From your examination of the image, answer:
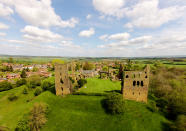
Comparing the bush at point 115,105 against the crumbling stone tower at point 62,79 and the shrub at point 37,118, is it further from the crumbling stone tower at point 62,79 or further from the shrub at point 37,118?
the shrub at point 37,118

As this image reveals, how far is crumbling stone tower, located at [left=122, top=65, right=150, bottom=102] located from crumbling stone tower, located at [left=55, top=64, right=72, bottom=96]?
19713mm

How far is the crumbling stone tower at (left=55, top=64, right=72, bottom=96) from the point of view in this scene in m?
28.9

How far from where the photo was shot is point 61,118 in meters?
22.5

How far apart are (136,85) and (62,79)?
978 inches

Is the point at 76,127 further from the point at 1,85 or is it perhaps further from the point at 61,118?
the point at 1,85

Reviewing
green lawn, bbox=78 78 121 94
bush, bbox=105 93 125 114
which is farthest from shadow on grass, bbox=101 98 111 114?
green lawn, bbox=78 78 121 94

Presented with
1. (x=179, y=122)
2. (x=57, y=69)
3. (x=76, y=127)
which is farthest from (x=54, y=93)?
(x=179, y=122)

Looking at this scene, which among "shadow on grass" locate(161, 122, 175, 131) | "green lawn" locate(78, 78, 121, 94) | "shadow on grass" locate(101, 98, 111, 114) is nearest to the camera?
"shadow on grass" locate(161, 122, 175, 131)

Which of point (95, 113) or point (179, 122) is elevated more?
point (179, 122)

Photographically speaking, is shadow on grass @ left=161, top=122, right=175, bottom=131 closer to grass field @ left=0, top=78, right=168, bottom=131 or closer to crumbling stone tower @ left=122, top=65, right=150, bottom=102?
grass field @ left=0, top=78, right=168, bottom=131

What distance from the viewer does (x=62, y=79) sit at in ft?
95.7

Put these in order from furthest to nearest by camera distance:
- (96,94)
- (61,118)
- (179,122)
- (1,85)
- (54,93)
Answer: (1,85) < (54,93) < (96,94) < (61,118) < (179,122)

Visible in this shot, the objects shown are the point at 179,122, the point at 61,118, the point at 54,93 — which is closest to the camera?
the point at 179,122

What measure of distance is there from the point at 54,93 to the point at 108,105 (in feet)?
68.7
